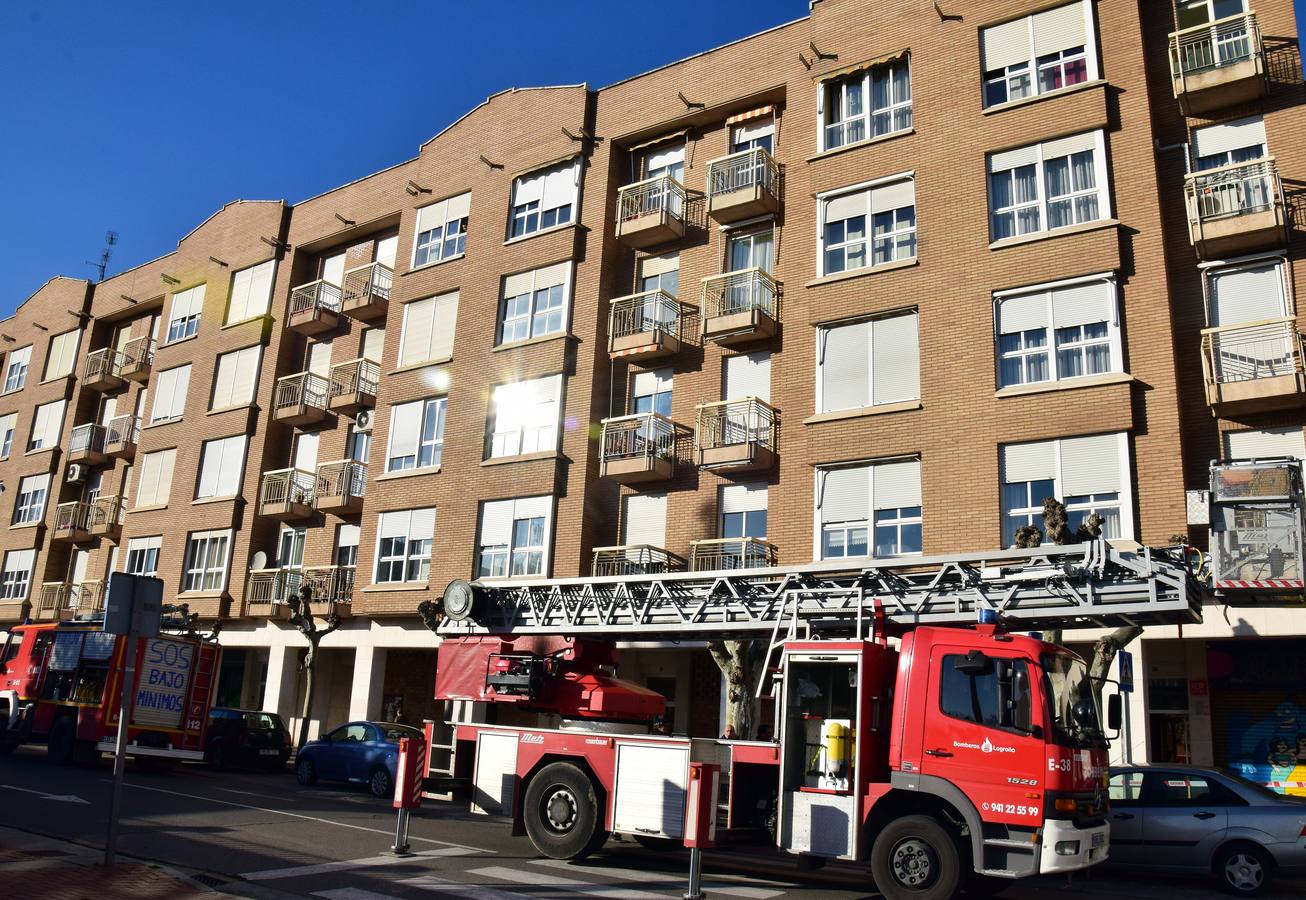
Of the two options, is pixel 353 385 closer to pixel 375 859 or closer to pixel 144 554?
pixel 144 554

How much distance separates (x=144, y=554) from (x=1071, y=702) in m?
30.8

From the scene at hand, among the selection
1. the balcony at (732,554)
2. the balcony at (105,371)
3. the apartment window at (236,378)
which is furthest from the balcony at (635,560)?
the balcony at (105,371)

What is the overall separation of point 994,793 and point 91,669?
59.3 feet

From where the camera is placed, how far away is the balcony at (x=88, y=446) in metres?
36.6

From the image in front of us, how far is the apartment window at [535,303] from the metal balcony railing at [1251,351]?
1373cm

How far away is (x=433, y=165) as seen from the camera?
29453 millimetres

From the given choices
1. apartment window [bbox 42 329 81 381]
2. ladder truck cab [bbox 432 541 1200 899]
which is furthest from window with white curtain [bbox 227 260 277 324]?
ladder truck cab [bbox 432 541 1200 899]

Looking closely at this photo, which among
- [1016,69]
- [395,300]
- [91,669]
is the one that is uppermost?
[1016,69]

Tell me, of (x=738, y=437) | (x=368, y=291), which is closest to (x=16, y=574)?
(x=368, y=291)

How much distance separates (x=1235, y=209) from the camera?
691 inches

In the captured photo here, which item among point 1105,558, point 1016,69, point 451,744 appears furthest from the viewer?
point 1016,69

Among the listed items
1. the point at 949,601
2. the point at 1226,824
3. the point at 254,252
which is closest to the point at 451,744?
the point at 949,601

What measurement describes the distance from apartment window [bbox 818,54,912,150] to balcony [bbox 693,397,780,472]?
19.5ft

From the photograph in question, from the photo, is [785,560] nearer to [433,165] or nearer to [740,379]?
[740,379]
